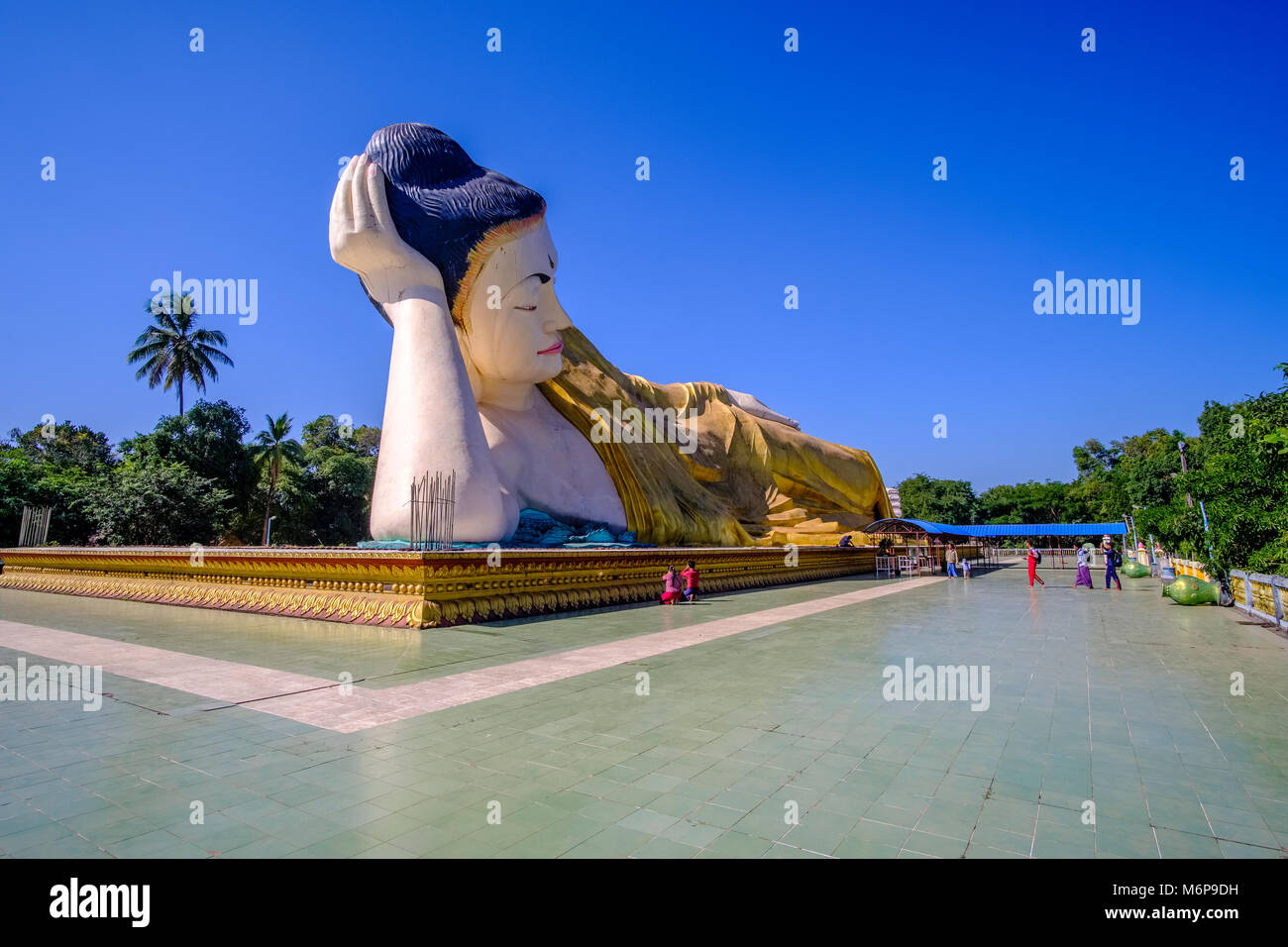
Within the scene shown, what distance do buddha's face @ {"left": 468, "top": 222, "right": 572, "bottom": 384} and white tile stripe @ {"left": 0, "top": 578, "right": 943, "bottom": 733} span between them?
7.11 metres

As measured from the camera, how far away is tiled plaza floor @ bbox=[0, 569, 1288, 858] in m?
2.64

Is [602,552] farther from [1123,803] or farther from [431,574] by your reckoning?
[1123,803]

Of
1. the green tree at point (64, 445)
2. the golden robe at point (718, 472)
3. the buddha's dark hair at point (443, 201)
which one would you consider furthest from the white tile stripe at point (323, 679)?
the green tree at point (64, 445)

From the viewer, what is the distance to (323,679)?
541 centimetres

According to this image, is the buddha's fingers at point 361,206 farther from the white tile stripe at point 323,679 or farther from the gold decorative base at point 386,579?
the white tile stripe at point 323,679

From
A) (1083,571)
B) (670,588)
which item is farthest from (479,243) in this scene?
(1083,571)

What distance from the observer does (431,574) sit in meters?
8.41

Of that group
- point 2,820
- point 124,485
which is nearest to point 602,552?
point 2,820

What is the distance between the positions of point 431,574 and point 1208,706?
759cm

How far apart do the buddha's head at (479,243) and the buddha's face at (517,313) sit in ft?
0.06

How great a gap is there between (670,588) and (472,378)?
5762mm

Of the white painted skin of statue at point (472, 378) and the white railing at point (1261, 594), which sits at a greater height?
the white painted skin of statue at point (472, 378)

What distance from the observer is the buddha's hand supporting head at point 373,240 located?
11305mm

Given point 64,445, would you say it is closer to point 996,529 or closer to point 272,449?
point 272,449
